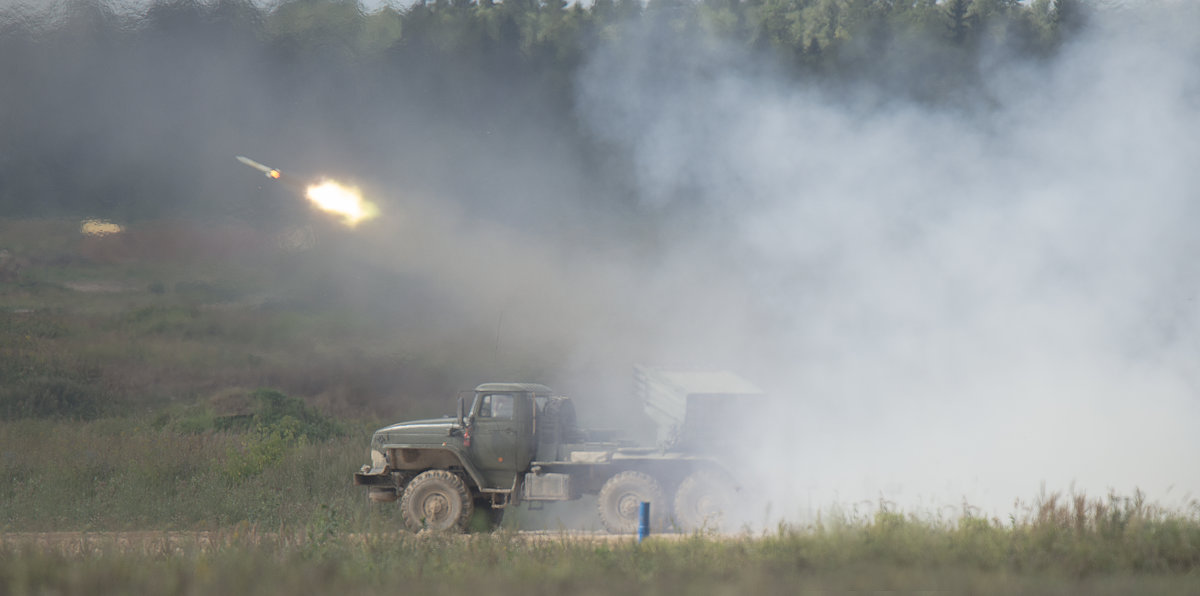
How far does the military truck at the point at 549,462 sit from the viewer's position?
559 inches

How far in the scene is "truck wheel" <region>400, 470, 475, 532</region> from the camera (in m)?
14.4

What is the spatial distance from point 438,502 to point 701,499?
3.96 metres

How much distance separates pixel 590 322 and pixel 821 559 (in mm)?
22574

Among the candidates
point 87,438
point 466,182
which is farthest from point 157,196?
point 87,438

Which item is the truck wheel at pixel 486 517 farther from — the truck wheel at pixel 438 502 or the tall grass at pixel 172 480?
the tall grass at pixel 172 480

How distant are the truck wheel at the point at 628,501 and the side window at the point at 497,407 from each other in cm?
196

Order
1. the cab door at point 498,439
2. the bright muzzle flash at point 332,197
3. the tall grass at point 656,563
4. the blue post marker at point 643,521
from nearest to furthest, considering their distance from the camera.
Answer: the tall grass at point 656,563 < the blue post marker at point 643,521 < the cab door at point 498,439 < the bright muzzle flash at point 332,197

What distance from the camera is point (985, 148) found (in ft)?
70.2

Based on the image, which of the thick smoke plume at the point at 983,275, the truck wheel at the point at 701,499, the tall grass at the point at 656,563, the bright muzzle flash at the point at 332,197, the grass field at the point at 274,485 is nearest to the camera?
the tall grass at the point at 656,563

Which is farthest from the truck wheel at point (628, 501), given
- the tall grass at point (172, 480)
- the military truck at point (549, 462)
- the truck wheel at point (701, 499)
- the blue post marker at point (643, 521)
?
the tall grass at point (172, 480)

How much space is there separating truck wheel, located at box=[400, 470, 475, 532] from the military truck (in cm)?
2

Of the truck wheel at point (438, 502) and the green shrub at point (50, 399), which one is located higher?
the green shrub at point (50, 399)

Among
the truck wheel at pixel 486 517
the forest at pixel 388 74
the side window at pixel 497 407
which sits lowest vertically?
the truck wheel at pixel 486 517

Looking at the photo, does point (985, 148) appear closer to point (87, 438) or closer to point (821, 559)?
point (821, 559)
